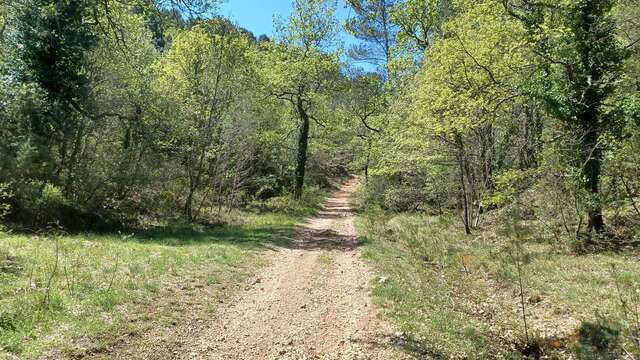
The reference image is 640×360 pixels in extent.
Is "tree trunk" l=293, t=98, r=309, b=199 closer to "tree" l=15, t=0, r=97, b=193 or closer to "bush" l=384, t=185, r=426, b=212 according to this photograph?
"bush" l=384, t=185, r=426, b=212

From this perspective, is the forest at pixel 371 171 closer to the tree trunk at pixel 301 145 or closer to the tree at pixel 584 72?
the tree at pixel 584 72

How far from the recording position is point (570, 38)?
15.9 meters

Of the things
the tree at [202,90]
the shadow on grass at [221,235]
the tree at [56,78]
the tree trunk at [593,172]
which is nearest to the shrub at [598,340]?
the tree trunk at [593,172]

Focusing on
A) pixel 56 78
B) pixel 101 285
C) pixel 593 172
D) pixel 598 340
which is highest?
pixel 56 78

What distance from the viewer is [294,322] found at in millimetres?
8656

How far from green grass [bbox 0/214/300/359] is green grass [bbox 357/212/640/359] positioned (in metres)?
4.03

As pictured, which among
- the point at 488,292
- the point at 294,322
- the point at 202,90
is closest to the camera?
the point at 294,322

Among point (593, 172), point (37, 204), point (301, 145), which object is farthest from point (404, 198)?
point (37, 204)

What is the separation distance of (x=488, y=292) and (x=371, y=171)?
53.4 feet

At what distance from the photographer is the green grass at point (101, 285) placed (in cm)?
664

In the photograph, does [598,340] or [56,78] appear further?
[56,78]

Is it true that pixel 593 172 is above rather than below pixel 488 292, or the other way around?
above

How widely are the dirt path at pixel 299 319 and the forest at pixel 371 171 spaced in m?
0.23

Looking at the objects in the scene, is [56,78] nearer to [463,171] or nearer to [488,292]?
[463,171]
